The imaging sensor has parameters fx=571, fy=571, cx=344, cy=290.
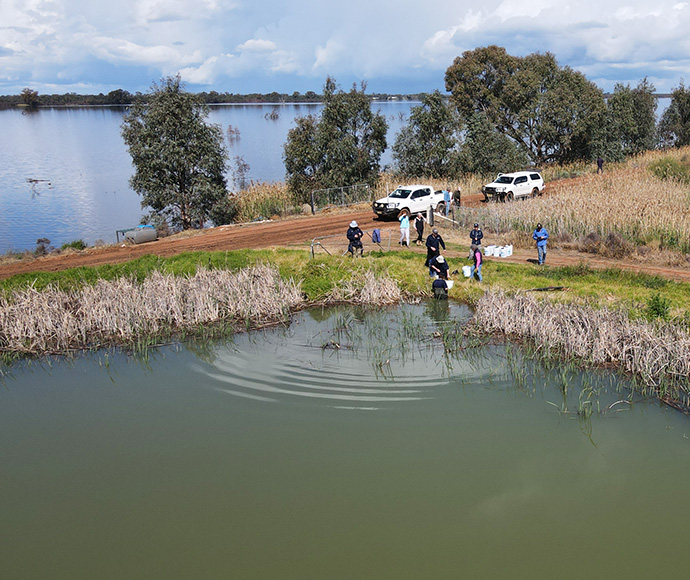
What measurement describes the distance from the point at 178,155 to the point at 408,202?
12.9 m

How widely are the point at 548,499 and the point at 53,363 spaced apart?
45.0ft

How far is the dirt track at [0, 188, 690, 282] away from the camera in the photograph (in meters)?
22.8

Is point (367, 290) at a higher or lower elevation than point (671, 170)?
lower

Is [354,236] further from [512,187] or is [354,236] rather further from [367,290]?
[512,187]

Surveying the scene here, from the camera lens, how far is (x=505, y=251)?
77.7ft

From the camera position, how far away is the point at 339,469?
11.2 metres

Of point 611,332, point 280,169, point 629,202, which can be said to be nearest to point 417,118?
point 629,202

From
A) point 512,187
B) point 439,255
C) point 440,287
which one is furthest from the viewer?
point 512,187

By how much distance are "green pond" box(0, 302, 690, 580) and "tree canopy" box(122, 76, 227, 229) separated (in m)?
17.7

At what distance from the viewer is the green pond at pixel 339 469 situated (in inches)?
356

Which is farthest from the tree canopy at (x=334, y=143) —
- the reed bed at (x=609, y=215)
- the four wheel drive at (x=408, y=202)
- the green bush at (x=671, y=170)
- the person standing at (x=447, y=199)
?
the green bush at (x=671, y=170)

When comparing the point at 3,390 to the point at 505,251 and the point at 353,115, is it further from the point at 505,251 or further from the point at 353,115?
the point at 353,115

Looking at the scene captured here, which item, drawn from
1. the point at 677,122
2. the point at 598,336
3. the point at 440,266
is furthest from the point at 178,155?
the point at 677,122

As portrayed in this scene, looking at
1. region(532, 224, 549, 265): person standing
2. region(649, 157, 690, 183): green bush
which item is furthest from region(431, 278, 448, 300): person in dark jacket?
region(649, 157, 690, 183): green bush
